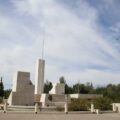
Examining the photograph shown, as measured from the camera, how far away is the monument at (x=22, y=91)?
42.2 m

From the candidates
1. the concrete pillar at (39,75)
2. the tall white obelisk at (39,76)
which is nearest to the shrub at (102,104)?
the tall white obelisk at (39,76)

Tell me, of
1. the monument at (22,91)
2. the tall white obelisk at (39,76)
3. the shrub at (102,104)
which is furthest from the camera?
the tall white obelisk at (39,76)

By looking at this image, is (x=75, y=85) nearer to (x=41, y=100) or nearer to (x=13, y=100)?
(x=41, y=100)

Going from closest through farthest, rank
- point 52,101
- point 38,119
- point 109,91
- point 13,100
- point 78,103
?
point 38,119 → point 78,103 → point 13,100 → point 52,101 → point 109,91

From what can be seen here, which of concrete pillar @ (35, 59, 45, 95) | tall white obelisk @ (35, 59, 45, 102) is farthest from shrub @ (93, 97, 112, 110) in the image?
concrete pillar @ (35, 59, 45, 95)

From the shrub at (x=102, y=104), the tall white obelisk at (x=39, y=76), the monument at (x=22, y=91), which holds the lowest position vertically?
the shrub at (x=102, y=104)

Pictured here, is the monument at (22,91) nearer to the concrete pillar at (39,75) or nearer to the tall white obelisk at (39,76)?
the tall white obelisk at (39,76)

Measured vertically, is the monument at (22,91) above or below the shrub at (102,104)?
above

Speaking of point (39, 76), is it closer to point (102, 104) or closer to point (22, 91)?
point (22, 91)

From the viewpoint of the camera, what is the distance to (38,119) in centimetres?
2219

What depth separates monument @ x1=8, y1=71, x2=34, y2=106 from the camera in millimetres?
42156

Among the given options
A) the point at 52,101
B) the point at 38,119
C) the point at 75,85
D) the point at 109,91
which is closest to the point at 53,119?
the point at 38,119

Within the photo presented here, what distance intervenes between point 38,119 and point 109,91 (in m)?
57.0

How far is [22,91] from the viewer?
43.0 metres
